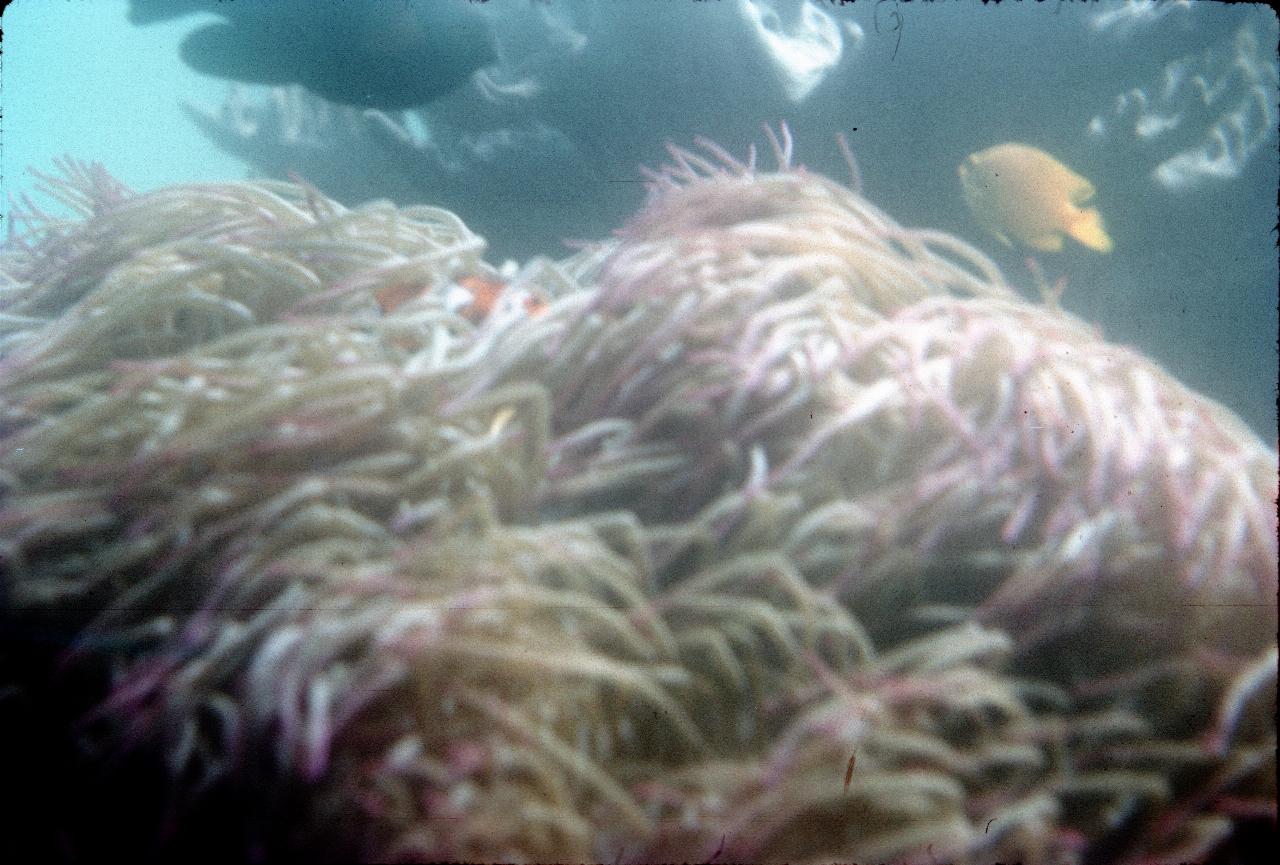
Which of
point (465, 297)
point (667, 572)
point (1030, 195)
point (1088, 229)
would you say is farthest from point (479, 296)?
point (1088, 229)

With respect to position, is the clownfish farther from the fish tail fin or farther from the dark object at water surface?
the dark object at water surface

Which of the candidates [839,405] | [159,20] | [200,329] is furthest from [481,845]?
[159,20]

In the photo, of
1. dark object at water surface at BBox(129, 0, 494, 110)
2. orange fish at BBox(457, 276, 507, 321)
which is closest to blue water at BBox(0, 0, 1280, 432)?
dark object at water surface at BBox(129, 0, 494, 110)

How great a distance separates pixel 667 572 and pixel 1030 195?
106 inches

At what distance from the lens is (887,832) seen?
3.57 feet

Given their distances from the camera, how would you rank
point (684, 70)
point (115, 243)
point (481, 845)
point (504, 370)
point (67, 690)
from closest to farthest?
point (481, 845) < point (67, 690) < point (504, 370) < point (115, 243) < point (684, 70)

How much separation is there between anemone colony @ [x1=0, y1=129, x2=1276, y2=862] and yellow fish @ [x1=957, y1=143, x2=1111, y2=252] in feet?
5.55

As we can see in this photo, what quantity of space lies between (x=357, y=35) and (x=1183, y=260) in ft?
16.4

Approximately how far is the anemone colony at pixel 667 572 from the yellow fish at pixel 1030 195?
169 centimetres

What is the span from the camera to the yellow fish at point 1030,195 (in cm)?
306

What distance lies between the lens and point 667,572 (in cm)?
138

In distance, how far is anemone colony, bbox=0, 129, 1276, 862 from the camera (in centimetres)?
107

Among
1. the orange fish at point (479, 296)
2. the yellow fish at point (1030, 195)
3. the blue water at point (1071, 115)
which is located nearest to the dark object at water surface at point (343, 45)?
the blue water at point (1071, 115)

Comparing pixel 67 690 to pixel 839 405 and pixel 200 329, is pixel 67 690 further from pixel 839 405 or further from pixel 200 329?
pixel 839 405
